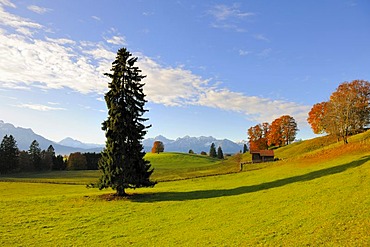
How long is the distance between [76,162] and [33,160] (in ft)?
62.2

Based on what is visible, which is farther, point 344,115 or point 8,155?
point 8,155

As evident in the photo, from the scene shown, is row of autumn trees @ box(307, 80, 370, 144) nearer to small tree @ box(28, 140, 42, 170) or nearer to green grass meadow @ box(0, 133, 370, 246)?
green grass meadow @ box(0, 133, 370, 246)

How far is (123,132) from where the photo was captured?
3438 cm

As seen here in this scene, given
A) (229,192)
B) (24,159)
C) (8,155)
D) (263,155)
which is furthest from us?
(24,159)

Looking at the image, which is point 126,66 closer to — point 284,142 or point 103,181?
point 103,181

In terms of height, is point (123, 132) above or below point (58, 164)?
above

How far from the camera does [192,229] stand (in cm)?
1964

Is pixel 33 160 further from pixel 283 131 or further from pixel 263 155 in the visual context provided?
pixel 283 131

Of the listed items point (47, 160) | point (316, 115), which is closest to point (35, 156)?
point (47, 160)

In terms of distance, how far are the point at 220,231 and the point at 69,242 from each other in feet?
33.2

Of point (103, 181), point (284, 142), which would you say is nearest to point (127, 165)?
point (103, 181)

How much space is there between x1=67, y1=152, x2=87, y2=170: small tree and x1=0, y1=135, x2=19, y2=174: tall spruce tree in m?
26.2

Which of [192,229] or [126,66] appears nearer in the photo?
[192,229]

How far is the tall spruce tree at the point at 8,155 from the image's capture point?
9261cm
